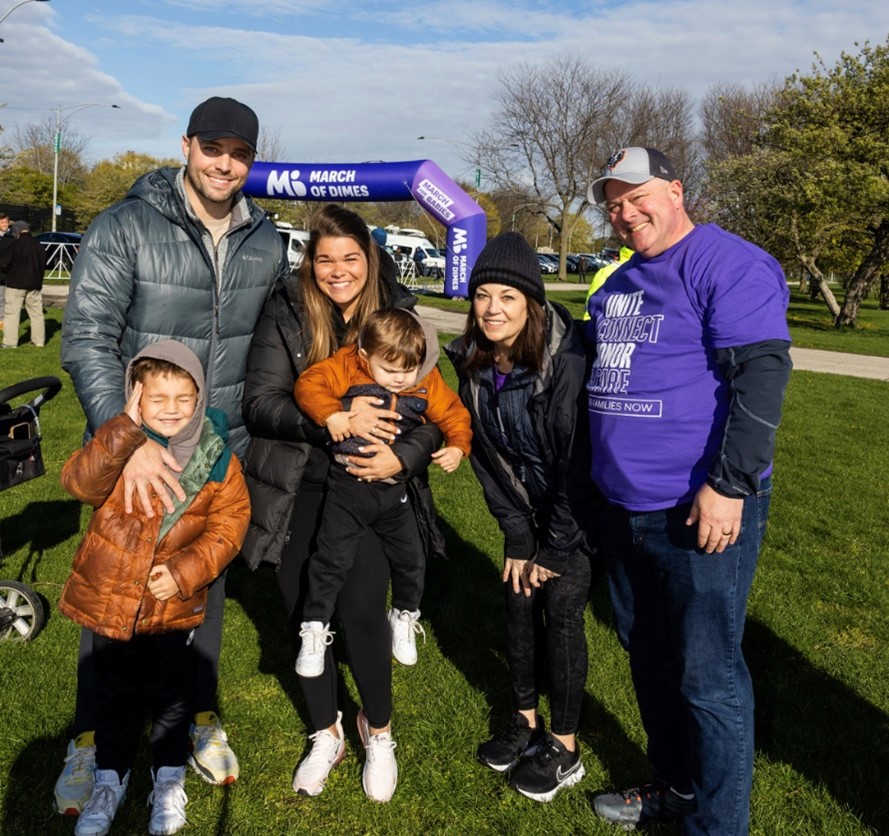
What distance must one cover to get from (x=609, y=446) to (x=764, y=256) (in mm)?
732

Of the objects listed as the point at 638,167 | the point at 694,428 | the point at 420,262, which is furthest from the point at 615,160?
the point at 420,262

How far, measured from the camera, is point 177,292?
2881 millimetres

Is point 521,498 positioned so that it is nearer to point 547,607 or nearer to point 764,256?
point 547,607

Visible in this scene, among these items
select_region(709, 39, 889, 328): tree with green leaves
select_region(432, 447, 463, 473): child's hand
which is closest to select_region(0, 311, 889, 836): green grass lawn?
select_region(432, 447, 463, 473): child's hand

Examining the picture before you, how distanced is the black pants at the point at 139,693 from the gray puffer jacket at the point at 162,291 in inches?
31.1

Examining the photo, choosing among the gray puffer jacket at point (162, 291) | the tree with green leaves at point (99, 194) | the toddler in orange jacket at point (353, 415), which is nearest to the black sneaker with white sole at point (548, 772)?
the toddler in orange jacket at point (353, 415)

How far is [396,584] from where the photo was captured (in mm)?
3545

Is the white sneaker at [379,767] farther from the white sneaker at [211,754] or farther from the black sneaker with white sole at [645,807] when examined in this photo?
the black sneaker with white sole at [645,807]

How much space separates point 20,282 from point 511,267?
1274 centimetres

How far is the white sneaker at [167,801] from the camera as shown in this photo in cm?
282

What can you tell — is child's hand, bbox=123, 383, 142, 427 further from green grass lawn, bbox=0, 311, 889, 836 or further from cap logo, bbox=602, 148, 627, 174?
cap logo, bbox=602, 148, 627, 174

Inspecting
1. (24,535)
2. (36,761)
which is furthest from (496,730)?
(24,535)

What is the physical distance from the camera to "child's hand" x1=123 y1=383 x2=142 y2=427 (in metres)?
2.64

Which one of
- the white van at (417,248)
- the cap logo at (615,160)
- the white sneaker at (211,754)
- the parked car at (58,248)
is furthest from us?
the white van at (417,248)
